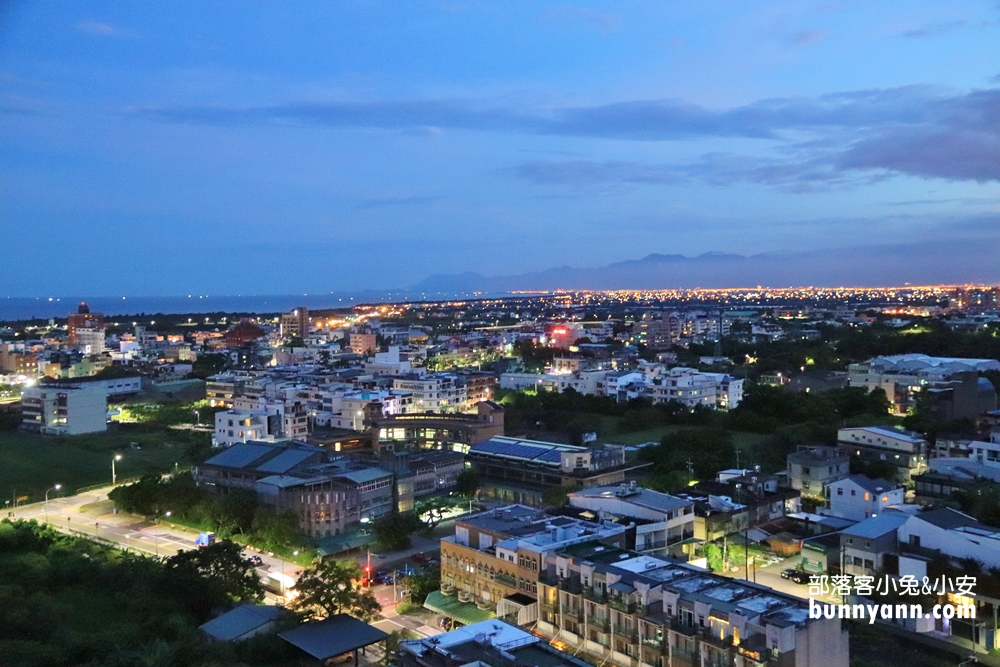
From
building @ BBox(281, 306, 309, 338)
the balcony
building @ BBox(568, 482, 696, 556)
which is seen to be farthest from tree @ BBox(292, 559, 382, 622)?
building @ BBox(281, 306, 309, 338)

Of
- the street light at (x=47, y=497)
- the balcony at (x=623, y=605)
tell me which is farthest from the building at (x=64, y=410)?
the balcony at (x=623, y=605)

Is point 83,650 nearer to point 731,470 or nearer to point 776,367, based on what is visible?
point 731,470

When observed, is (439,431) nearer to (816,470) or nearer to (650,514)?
(816,470)

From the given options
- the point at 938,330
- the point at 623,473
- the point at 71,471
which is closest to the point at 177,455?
the point at 71,471

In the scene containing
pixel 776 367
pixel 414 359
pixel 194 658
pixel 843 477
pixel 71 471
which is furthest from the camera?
pixel 414 359

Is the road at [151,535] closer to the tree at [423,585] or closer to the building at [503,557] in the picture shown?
the tree at [423,585]

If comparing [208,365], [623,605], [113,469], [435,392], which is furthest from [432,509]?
[208,365]
